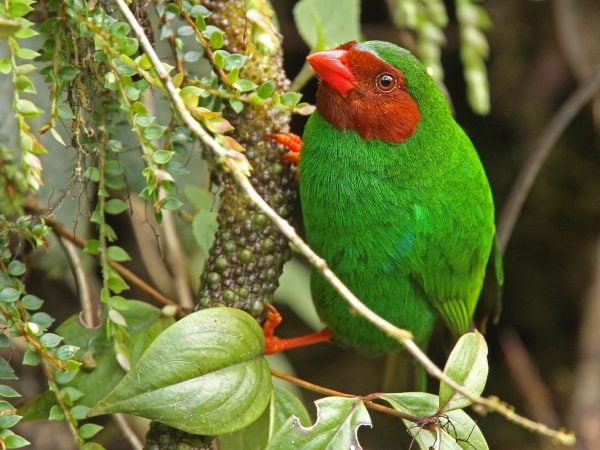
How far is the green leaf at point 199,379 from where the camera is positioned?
1380 millimetres

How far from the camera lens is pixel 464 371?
1450 millimetres

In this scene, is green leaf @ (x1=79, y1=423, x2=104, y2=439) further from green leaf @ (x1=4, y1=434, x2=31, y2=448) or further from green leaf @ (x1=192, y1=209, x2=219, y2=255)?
green leaf @ (x1=192, y1=209, x2=219, y2=255)

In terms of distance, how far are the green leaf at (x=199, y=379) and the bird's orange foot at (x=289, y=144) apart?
0.44 m

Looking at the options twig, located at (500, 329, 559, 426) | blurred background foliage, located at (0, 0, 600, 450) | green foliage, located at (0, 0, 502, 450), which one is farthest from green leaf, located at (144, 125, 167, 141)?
twig, located at (500, 329, 559, 426)

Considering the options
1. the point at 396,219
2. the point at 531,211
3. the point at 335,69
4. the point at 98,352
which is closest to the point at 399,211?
the point at 396,219

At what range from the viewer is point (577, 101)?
10.2 ft

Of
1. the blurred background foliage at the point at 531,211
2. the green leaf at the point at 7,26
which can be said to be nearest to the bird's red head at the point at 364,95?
the green leaf at the point at 7,26

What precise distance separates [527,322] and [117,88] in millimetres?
2816

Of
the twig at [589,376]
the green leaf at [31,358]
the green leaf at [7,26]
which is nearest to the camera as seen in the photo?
the green leaf at [7,26]

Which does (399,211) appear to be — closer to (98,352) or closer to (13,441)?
(98,352)

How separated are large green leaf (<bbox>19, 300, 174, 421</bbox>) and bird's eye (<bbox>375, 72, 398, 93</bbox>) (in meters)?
0.69

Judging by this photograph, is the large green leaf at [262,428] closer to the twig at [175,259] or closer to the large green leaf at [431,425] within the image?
the large green leaf at [431,425]

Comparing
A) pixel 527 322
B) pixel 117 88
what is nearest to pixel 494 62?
pixel 527 322

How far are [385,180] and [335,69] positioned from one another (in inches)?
10.7
